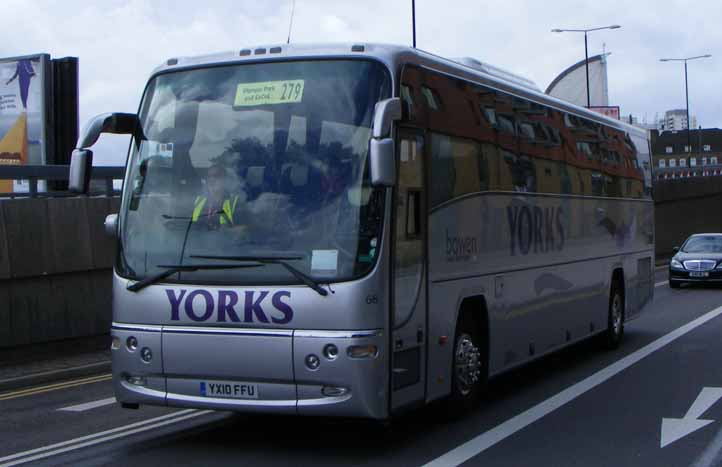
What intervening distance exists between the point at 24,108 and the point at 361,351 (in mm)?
13946

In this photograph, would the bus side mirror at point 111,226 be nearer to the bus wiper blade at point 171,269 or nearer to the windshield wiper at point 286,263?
the bus wiper blade at point 171,269

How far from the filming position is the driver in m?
8.00

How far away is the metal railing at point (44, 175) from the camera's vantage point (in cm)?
1414

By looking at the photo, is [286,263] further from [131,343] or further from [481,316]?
[481,316]

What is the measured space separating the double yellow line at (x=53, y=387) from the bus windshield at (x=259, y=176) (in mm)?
4442

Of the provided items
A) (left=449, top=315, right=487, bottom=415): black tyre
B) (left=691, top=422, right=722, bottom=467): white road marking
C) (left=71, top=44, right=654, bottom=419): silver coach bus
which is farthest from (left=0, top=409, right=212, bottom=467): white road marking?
(left=691, top=422, right=722, bottom=467): white road marking

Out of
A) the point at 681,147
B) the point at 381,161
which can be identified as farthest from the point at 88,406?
the point at 681,147

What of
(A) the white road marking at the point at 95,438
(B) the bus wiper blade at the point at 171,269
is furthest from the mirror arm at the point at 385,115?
(A) the white road marking at the point at 95,438

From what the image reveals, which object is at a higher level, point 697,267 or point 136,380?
point 697,267

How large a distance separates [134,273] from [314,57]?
210 centimetres

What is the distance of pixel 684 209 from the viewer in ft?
165

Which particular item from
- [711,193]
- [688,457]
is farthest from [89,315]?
[711,193]

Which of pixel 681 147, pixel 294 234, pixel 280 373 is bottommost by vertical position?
pixel 280 373

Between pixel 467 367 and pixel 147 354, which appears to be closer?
pixel 147 354
